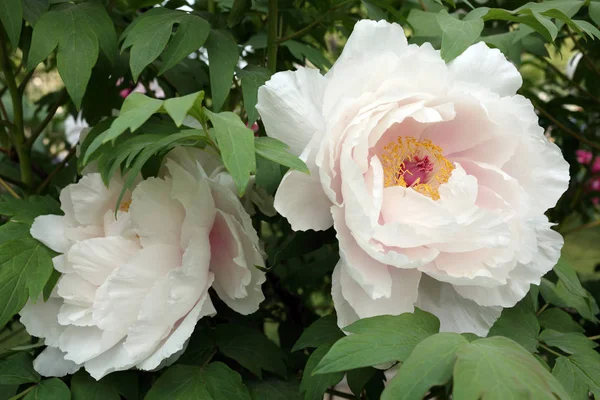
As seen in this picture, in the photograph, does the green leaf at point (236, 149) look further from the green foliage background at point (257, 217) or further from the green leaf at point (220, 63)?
the green leaf at point (220, 63)

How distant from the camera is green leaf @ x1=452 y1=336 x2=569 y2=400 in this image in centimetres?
39

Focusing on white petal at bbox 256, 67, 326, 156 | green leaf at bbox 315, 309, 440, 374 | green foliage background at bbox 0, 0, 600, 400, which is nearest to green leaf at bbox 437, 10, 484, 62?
green foliage background at bbox 0, 0, 600, 400

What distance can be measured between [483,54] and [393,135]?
0.11 metres

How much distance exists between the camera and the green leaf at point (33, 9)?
2.11 ft

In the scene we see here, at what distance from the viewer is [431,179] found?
1.98ft

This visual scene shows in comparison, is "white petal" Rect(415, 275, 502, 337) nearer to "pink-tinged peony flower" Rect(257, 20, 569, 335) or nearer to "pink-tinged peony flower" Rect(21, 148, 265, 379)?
"pink-tinged peony flower" Rect(257, 20, 569, 335)

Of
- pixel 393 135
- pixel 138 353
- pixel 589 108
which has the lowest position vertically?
pixel 589 108

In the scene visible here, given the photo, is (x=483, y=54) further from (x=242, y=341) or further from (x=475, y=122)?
(x=242, y=341)

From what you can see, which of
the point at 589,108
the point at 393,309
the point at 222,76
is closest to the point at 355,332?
the point at 393,309

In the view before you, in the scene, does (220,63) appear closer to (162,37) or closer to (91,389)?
(162,37)

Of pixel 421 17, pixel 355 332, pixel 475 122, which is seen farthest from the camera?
pixel 421 17

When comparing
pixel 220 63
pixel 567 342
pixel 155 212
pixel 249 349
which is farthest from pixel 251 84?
pixel 567 342

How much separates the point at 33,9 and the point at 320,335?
0.45 metres

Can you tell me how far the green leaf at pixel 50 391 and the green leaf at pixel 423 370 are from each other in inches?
13.0
